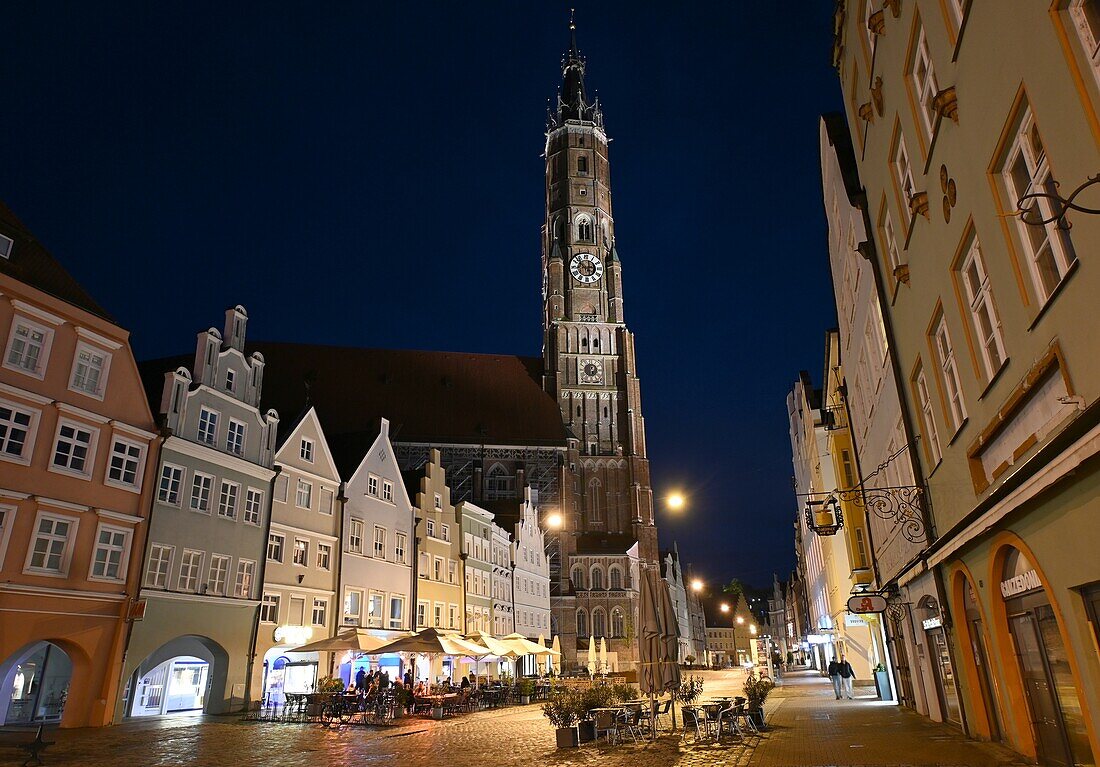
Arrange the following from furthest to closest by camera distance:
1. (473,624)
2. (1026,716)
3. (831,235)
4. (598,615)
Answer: (598,615)
(473,624)
(831,235)
(1026,716)

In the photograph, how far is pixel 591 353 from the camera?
8138cm

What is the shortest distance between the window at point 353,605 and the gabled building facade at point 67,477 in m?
10.2

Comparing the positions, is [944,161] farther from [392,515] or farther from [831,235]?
[392,515]

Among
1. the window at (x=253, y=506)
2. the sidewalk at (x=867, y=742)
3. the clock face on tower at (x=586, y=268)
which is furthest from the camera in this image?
the clock face on tower at (x=586, y=268)

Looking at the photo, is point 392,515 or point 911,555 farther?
point 392,515

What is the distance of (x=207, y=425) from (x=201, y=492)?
2285 mm

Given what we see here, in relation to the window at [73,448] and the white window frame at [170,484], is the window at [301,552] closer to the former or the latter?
the white window frame at [170,484]

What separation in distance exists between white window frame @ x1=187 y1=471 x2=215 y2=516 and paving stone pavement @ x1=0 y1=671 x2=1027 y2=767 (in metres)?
6.31

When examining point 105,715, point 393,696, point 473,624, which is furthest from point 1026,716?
point 473,624

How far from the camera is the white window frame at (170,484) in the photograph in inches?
905

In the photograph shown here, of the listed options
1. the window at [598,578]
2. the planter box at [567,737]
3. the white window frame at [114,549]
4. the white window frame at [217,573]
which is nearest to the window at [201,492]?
the white window frame at [217,573]

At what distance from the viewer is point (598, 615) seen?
69.9m

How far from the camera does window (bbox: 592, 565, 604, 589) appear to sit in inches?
2776

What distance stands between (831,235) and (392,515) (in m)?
22.3
